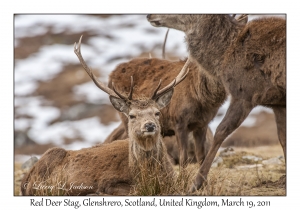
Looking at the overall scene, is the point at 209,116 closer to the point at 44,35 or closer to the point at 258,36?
the point at 258,36

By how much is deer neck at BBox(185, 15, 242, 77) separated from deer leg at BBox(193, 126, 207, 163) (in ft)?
6.63

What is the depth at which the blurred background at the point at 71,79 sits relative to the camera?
25047 mm

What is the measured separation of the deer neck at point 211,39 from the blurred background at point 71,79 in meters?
13.1

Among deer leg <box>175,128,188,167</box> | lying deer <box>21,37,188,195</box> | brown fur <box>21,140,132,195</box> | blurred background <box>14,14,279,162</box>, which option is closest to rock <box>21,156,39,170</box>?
brown fur <box>21,140,132,195</box>

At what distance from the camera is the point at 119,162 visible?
8.73 m

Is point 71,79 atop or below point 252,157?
atop

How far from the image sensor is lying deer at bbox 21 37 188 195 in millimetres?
8227

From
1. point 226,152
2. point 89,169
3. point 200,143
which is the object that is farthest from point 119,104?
point 226,152

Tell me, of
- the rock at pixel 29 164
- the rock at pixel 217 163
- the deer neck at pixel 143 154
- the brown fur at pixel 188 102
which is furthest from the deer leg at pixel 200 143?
the rock at pixel 29 164

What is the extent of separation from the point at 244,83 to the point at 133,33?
1662cm

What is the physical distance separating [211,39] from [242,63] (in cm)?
80

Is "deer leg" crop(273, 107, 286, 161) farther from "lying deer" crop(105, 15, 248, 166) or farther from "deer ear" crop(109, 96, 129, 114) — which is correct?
"deer ear" crop(109, 96, 129, 114)

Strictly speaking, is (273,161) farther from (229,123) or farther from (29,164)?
(29,164)

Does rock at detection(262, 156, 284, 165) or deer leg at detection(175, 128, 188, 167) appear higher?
deer leg at detection(175, 128, 188, 167)
